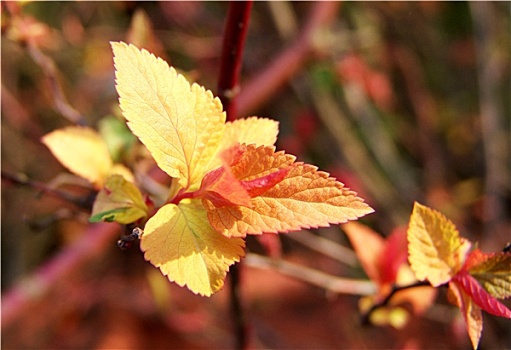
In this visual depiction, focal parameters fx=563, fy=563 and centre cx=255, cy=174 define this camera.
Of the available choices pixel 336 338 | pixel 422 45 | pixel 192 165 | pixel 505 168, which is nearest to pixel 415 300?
pixel 192 165

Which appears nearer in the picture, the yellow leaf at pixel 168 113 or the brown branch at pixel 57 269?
the yellow leaf at pixel 168 113

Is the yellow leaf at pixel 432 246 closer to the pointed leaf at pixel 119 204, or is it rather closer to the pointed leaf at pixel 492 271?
the pointed leaf at pixel 492 271

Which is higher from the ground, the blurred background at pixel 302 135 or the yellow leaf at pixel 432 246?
the yellow leaf at pixel 432 246

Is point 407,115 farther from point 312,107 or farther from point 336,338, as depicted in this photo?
point 336,338

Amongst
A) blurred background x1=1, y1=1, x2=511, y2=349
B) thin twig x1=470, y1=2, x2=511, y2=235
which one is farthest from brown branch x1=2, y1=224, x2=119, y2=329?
thin twig x1=470, y1=2, x2=511, y2=235

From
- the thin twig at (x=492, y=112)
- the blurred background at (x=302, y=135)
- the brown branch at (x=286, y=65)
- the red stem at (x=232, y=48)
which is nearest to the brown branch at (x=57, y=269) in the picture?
the blurred background at (x=302, y=135)

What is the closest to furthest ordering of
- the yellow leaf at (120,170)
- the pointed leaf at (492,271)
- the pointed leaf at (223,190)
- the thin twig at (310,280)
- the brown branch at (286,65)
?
the pointed leaf at (223,190)
the pointed leaf at (492,271)
the yellow leaf at (120,170)
the thin twig at (310,280)
the brown branch at (286,65)

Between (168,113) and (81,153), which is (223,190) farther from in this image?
(81,153)
